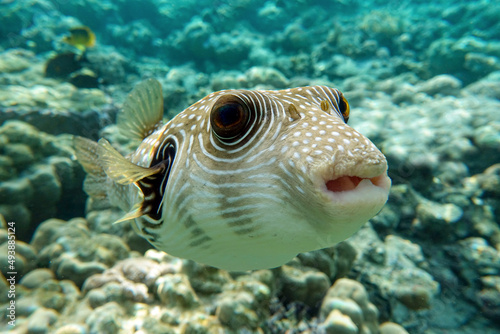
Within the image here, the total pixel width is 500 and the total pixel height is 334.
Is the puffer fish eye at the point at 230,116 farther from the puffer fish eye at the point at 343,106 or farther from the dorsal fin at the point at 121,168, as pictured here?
the puffer fish eye at the point at 343,106

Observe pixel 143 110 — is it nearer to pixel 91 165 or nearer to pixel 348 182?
pixel 91 165

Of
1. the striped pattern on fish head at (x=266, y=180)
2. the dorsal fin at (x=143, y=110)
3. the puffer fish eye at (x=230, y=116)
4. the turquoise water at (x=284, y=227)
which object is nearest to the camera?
the striped pattern on fish head at (x=266, y=180)

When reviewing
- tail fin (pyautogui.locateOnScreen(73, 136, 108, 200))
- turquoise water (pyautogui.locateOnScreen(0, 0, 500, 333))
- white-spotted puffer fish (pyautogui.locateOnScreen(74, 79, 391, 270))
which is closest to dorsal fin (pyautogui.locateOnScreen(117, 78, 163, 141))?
tail fin (pyautogui.locateOnScreen(73, 136, 108, 200))

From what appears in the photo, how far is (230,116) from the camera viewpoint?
1.08 metres

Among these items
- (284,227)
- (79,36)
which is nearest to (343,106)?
(284,227)

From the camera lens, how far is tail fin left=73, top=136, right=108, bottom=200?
8.10ft

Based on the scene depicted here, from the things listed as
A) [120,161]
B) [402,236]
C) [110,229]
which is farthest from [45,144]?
[402,236]

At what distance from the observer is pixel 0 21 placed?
15.9 m

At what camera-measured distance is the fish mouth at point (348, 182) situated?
93 cm

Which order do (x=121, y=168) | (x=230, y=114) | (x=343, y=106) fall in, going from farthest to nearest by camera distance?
(x=343, y=106)
(x=121, y=168)
(x=230, y=114)

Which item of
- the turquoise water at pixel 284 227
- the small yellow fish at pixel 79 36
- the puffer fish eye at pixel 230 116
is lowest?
the turquoise water at pixel 284 227

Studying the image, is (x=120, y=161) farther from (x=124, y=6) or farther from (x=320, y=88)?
(x=124, y=6)

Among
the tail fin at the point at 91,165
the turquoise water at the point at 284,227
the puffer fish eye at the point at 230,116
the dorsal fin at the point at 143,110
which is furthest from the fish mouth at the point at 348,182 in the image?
the turquoise water at the point at 284,227

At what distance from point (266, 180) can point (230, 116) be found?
306mm
